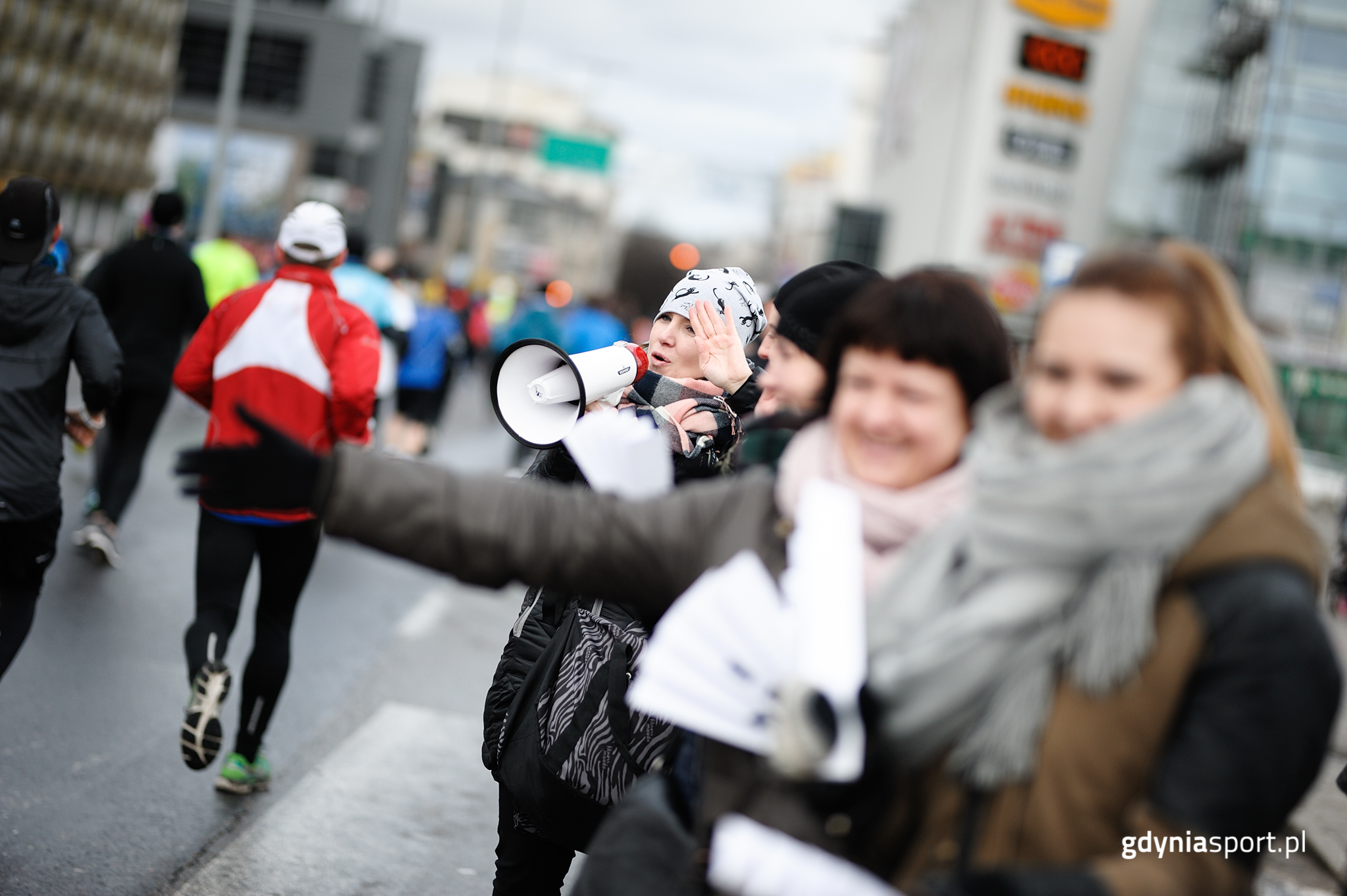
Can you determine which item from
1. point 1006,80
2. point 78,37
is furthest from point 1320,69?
point 78,37

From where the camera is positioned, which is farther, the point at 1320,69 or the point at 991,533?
the point at 1320,69

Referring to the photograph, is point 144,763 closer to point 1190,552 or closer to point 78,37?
point 1190,552

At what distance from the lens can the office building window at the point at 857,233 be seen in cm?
6725

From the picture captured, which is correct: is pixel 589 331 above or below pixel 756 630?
above

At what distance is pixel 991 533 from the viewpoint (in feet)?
6.35

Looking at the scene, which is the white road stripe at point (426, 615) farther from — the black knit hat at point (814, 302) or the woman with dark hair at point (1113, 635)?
the woman with dark hair at point (1113, 635)

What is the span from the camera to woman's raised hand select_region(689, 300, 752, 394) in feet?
13.1

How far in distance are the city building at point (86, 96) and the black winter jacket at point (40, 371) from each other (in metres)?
38.2

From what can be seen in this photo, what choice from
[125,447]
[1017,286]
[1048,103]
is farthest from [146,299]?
[1048,103]

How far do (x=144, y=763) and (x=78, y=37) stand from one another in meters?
43.9

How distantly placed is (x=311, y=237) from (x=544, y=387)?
1889 mm

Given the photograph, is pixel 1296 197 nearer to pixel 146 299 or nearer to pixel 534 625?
pixel 146 299

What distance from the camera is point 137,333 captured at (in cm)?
826

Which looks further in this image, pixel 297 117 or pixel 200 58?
pixel 200 58
